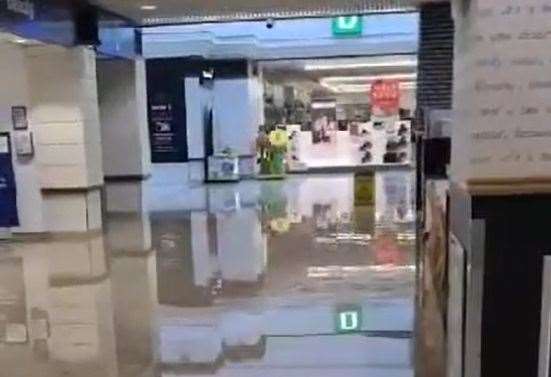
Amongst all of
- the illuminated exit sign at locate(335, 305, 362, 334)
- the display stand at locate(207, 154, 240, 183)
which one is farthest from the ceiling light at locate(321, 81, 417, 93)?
the illuminated exit sign at locate(335, 305, 362, 334)

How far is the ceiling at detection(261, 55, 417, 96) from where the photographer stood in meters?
22.3

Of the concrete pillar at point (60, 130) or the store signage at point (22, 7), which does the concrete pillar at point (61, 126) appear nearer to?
the concrete pillar at point (60, 130)

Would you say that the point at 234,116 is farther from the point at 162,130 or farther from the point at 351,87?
the point at 351,87

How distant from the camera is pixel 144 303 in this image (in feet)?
21.3

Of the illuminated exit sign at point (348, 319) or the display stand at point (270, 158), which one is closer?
the illuminated exit sign at point (348, 319)

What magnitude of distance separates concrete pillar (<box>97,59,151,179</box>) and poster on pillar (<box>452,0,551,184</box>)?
13.6 meters

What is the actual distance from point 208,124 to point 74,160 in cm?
938

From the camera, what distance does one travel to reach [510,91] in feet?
7.50

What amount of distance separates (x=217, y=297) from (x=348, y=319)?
1423 mm

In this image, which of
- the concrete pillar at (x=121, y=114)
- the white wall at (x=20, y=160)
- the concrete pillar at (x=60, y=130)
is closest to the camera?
the white wall at (x=20, y=160)

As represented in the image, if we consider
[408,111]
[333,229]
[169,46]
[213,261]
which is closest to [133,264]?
[213,261]

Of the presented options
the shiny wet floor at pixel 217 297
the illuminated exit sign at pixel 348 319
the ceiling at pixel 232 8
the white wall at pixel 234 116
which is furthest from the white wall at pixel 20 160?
the white wall at pixel 234 116

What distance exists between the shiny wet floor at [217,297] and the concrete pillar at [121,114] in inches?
145

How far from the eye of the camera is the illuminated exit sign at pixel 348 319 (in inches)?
217
